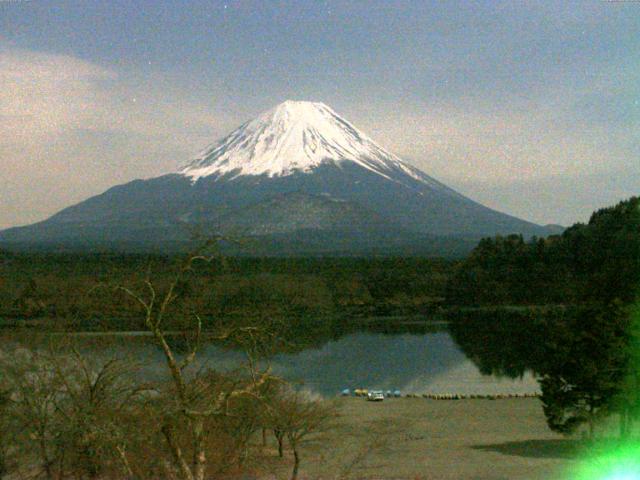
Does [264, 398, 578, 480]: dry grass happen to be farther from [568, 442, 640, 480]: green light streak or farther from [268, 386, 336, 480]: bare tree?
[268, 386, 336, 480]: bare tree

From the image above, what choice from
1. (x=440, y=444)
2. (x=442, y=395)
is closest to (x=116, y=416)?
(x=440, y=444)

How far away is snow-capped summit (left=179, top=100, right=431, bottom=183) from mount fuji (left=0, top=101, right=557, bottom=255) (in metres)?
0.17

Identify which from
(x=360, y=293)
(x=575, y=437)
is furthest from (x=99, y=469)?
(x=360, y=293)

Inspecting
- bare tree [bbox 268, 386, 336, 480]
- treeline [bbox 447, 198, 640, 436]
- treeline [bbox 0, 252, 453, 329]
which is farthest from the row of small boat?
treeline [bbox 0, 252, 453, 329]

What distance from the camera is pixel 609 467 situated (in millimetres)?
11023

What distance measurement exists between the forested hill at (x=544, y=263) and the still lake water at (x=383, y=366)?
1964cm

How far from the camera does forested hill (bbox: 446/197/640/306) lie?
5597 centimetres

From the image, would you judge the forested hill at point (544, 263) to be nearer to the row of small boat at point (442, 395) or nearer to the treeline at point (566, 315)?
the treeline at point (566, 315)

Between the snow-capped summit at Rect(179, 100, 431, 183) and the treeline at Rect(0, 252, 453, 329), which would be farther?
the snow-capped summit at Rect(179, 100, 431, 183)

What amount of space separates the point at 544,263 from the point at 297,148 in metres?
82.8

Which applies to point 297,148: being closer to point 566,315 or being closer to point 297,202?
point 297,202

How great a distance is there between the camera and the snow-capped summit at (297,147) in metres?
136

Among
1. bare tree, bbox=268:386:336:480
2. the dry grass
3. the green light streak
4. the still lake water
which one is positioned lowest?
the still lake water

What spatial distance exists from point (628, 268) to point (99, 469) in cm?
913
